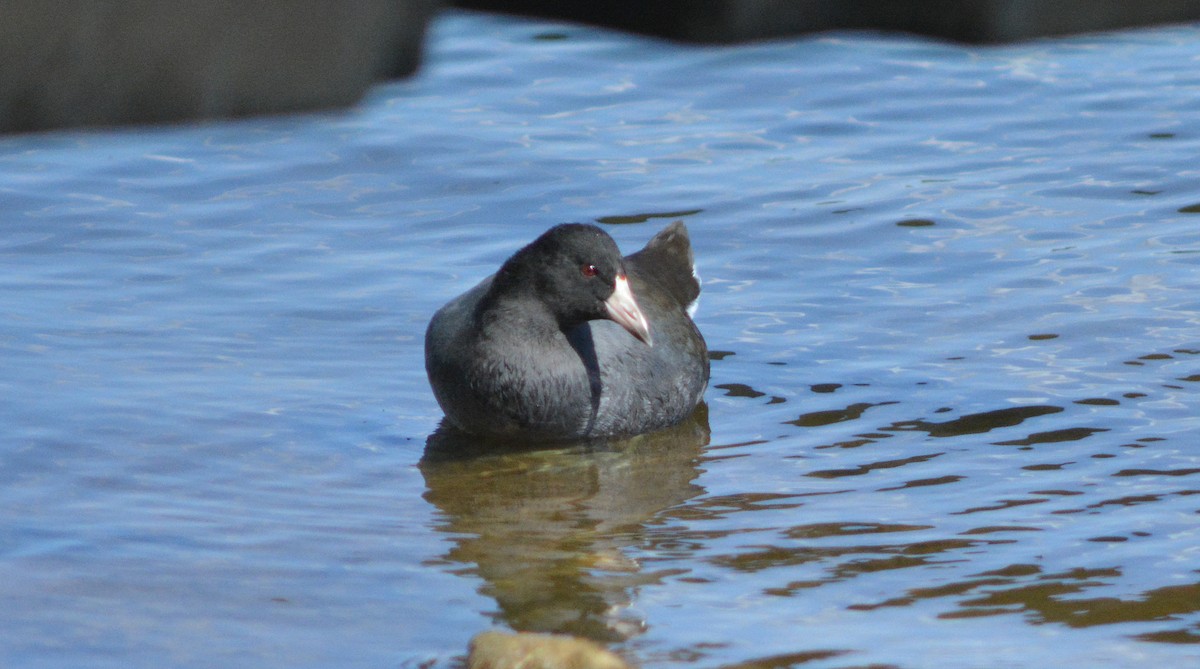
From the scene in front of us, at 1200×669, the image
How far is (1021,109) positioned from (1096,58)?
1.69 meters

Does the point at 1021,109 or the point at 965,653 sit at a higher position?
the point at 1021,109

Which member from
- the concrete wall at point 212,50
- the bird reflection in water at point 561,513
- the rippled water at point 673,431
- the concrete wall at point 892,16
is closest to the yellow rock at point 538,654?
the rippled water at point 673,431

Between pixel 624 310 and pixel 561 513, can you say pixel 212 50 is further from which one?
pixel 561 513

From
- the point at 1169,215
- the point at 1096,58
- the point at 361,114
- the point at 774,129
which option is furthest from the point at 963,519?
the point at 1096,58

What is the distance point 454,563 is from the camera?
16.7ft

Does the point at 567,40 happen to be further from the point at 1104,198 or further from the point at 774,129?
the point at 1104,198

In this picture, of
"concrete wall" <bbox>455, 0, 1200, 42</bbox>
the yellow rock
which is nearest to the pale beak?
the yellow rock

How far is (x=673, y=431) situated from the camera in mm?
6605

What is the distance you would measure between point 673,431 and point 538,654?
2564 mm

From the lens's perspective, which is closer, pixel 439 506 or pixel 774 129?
pixel 439 506

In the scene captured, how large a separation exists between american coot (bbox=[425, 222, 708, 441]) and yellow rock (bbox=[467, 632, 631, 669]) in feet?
6.97

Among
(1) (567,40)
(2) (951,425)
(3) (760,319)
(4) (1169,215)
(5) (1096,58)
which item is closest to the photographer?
(2) (951,425)

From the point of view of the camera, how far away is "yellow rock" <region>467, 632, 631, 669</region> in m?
4.07

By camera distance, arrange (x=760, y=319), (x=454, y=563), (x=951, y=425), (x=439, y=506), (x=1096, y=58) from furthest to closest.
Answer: (x=1096, y=58), (x=760, y=319), (x=951, y=425), (x=439, y=506), (x=454, y=563)
